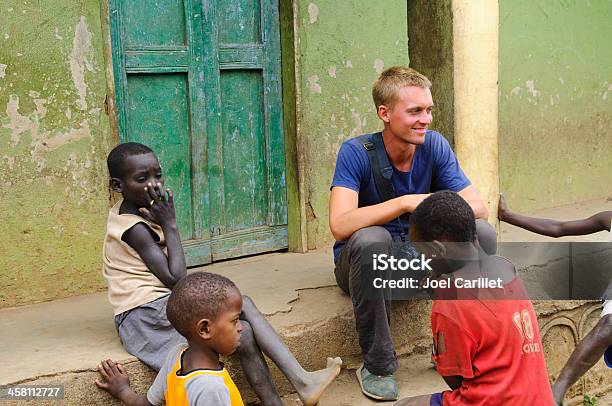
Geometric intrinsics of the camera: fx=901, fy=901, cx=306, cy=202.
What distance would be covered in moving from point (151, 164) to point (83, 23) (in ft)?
3.87

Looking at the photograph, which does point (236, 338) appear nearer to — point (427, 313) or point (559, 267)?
point (427, 313)

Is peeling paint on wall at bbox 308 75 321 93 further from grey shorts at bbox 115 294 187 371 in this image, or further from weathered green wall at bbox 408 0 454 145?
grey shorts at bbox 115 294 187 371

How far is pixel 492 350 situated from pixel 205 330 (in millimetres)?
872

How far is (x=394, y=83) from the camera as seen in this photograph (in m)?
3.80

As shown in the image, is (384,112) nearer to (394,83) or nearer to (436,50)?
(394,83)

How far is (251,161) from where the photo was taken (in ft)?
16.7

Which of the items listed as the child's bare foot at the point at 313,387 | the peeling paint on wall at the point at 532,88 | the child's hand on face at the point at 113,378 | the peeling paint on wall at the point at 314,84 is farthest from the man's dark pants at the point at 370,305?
the peeling paint on wall at the point at 532,88

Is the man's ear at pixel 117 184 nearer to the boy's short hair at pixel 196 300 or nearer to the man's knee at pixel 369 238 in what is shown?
the boy's short hair at pixel 196 300

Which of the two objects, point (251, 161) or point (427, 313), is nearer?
point (427, 313)

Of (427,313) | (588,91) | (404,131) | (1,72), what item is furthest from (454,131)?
(588,91)

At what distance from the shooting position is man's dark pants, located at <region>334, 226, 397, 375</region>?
3.64 metres

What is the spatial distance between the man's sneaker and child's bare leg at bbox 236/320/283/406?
0.51m

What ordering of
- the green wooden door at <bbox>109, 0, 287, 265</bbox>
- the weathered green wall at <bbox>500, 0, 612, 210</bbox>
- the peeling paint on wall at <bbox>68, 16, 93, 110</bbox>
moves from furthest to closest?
1. the weathered green wall at <bbox>500, 0, 612, 210</bbox>
2. the green wooden door at <bbox>109, 0, 287, 265</bbox>
3. the peeling paint on wall at <bbox>68, 16, 93, 110</bbox>

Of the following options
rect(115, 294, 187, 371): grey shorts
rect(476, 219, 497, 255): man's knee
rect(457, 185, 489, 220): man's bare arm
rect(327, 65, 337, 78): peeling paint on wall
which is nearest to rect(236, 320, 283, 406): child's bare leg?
rect(115, 294, 187, 371): grey shorts
